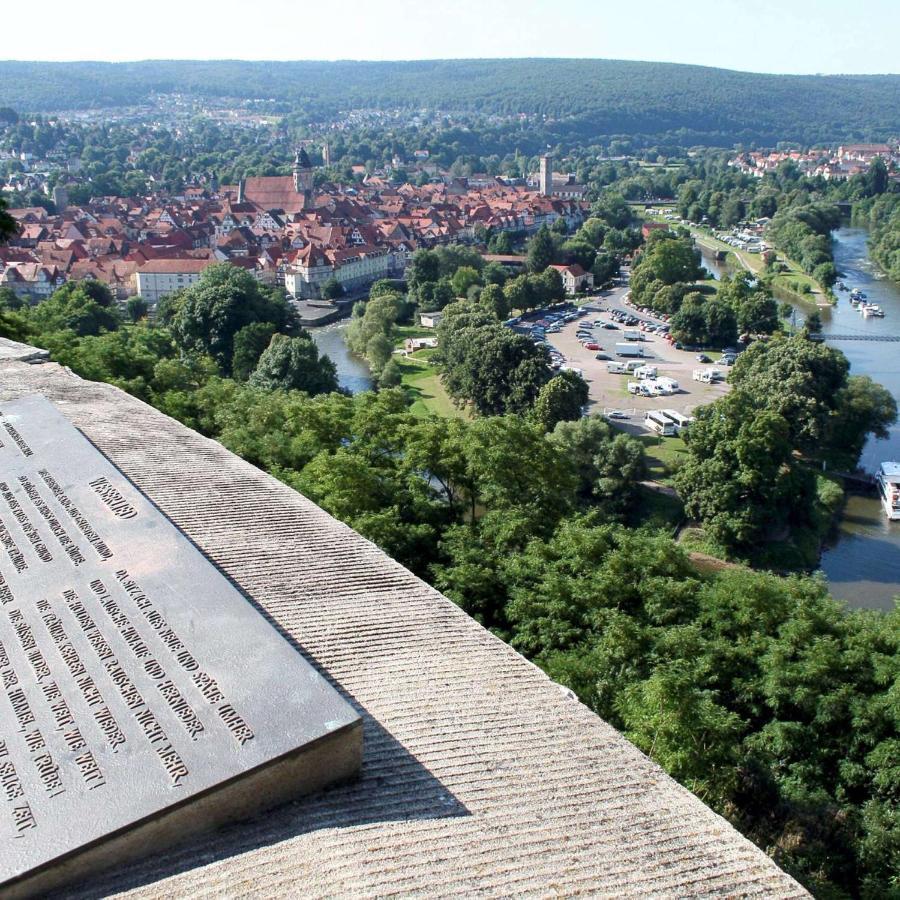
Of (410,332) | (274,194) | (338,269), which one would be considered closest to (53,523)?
(410,332)

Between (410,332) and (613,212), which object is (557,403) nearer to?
(410,332)

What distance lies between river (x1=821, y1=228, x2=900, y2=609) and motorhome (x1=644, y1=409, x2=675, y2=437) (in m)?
5.66

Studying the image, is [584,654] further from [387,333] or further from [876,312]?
[876,312]

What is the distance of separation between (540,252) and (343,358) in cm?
1818

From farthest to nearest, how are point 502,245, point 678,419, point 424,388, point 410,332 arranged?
point 502,245, point 410,332, point 424,388, point 678,419

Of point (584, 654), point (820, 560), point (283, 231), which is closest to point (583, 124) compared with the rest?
point (283, 231)

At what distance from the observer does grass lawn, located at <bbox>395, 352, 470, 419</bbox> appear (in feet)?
104

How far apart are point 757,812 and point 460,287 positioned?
4039 cm

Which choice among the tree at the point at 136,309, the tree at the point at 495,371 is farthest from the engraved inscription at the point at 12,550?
the tree at the point at 136,309

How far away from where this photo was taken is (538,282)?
46750 millimetres

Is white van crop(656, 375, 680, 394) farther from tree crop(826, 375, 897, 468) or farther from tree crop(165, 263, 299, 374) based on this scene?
tree crop(165, 263, 299, 374)

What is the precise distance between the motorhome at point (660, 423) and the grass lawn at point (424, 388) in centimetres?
596

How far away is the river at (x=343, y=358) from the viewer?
36422 mm

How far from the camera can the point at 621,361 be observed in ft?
124
